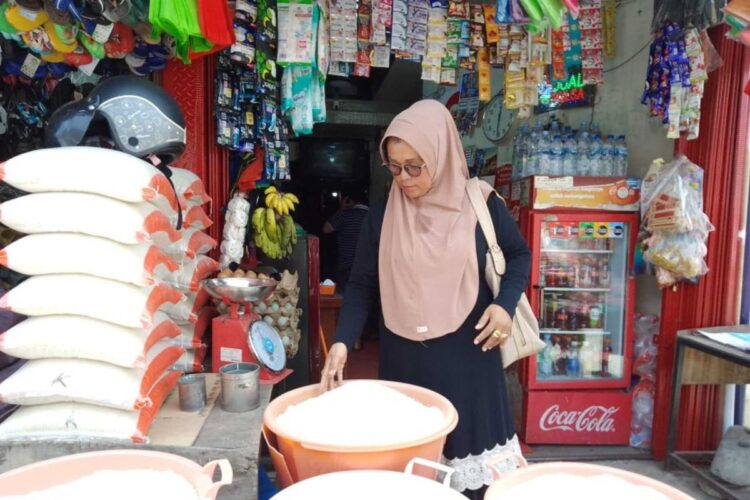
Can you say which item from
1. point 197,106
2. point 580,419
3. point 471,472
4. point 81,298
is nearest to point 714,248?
point 580,419

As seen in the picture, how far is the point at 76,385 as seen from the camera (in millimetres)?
1273

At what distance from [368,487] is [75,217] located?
1.13 metres

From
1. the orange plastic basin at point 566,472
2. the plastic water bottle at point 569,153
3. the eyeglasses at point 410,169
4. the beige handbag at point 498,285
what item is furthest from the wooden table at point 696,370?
the orange plastic basin at point 566,472

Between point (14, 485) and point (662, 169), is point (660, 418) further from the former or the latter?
point (14, 485)

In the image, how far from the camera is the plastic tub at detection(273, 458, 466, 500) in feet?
2.35

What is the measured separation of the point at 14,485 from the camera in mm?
788

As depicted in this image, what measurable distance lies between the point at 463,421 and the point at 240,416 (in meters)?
0.70

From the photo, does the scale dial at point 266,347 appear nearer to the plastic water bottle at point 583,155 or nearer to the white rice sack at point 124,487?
the white rice sack at point 124,487

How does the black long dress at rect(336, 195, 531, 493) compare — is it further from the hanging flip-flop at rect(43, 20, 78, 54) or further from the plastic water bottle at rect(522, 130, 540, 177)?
the plastic water bottle at rect(522, 130, 540, 177)

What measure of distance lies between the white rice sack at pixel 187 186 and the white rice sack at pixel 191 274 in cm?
28

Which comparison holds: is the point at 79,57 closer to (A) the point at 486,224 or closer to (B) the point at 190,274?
(B) the point at 190,274

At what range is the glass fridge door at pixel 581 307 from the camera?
3.40 meters

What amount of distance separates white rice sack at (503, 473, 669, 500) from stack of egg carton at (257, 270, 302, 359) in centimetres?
212

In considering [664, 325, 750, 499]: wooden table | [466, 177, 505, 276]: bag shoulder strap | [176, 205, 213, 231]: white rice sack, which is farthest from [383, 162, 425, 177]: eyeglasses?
[664, 325, 750, 499]: wooden table
